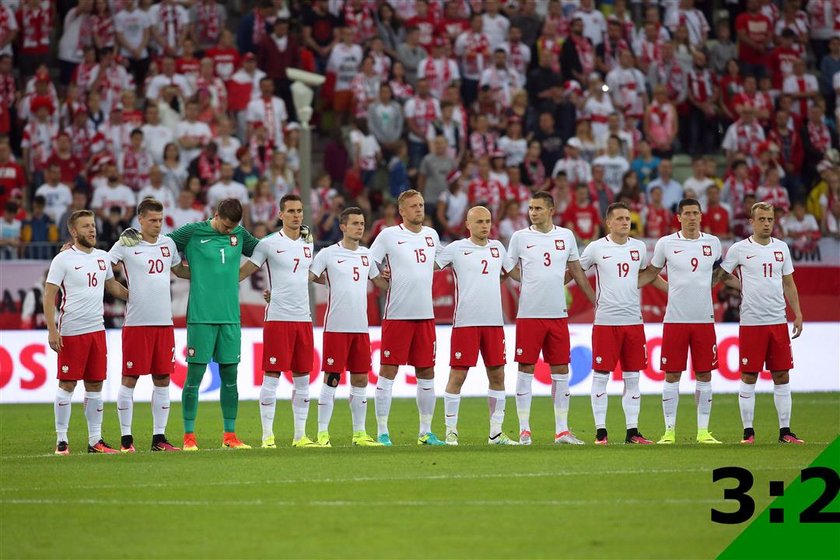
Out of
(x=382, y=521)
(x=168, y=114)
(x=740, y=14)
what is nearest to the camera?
(x=382, y=521)

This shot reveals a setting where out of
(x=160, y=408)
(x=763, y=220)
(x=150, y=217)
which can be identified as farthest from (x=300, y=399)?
(x=763, y=220)

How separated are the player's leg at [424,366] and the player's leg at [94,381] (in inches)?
119

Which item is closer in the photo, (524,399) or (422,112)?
(524,399)

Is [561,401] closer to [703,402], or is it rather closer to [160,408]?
[703,402]

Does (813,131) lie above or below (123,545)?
above

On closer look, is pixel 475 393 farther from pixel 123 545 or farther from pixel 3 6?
pixel 123 545

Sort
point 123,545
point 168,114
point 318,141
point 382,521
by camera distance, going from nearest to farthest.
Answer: point 123,545 < point 382,521 < point 168,114 < point 318,141

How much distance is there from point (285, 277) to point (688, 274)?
4.08 meters

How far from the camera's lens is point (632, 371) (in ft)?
47.4

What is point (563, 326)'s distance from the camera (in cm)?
1438

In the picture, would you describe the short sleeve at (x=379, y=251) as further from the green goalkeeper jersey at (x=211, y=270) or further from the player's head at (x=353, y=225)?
the green goalkeeper jersey at (x=211, y=270)

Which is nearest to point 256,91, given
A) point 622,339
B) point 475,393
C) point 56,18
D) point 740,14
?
point 56,18

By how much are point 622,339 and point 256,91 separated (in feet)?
40.8

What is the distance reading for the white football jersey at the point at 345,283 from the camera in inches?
563
